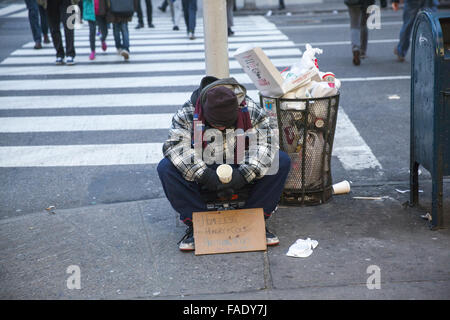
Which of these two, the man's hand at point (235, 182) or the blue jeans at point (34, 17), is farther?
the blue jeans at point (34, 17)

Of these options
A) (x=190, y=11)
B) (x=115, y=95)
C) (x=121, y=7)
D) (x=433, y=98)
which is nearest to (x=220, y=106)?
(x=433, y=98)

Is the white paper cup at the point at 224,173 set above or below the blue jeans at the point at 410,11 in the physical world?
below

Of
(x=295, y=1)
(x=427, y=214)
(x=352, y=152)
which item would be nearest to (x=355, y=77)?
(x=352, y=152)

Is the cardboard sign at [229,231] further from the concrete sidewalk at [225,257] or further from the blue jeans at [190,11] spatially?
the blue jeans at [190,11]

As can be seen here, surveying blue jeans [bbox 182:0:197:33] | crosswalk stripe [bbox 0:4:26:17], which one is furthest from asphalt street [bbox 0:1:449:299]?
crosswalk stripe [bbox 0:4:26:17]

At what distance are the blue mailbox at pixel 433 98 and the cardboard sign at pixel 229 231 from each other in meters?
1.25

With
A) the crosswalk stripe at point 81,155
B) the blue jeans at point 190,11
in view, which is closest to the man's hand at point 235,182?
the crosswalk stripe at point 81,155

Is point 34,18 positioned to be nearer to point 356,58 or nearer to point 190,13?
point 190,13

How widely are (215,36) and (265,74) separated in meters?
0.50

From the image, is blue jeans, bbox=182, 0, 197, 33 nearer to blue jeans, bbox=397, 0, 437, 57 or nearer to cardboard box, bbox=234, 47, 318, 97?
blue jeans, bbox=397, 0, 437, 57

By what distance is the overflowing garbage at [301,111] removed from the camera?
462 cm

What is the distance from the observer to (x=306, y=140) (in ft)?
15.5

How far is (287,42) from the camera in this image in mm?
12742

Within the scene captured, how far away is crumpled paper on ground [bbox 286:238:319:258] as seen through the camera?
A: 4017mm
